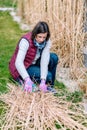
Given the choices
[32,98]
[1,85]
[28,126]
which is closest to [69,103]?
[32,98]

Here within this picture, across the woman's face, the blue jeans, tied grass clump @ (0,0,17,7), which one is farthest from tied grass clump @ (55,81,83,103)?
tied grass clump @ (0,0,17,7)

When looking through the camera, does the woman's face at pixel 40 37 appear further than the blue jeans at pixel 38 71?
No

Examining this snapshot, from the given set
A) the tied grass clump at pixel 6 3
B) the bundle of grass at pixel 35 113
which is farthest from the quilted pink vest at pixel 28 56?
the tied grass clump at pixel 6 3

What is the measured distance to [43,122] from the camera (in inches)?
170

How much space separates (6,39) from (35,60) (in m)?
3.21

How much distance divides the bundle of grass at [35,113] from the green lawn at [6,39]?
2.30ft

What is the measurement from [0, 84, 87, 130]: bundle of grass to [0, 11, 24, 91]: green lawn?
702mm

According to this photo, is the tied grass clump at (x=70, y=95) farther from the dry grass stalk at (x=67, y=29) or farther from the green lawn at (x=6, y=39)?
the green lawn at (x=6, y=39)

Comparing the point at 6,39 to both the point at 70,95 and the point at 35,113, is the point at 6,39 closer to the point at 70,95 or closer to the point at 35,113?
the point at 70,95

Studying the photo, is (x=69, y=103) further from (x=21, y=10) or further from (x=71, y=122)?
(x=21, y=10)

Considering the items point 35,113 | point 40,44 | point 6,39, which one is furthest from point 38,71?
point 6,39

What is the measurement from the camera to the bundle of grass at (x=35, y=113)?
4312mm

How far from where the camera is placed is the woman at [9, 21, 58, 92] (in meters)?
4.86

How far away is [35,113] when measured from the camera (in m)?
4.47
